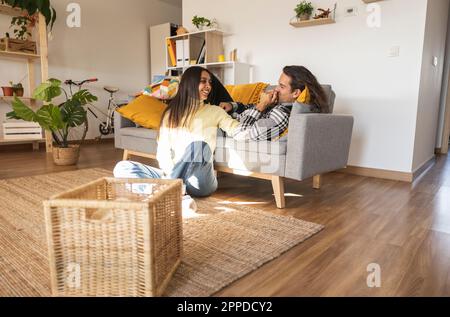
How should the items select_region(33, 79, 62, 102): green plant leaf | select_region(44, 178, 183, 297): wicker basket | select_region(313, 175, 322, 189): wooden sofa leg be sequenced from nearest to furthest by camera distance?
select_region(44, 178, 183, 297): wicker basket → select_region(313, 175, 322, 189): wooden sofa leg → select_region(33, 79, 62, 102): green plant leaf

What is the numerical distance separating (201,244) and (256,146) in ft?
2.59

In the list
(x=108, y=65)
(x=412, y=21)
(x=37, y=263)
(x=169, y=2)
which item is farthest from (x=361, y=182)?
(x=169, y=2)

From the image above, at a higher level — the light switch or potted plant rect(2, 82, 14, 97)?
the light switch

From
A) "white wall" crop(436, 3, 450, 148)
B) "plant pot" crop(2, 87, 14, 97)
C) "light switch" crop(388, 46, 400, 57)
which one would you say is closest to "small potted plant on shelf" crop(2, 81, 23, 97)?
"plant pot" crop(2, 87, 14, 97)

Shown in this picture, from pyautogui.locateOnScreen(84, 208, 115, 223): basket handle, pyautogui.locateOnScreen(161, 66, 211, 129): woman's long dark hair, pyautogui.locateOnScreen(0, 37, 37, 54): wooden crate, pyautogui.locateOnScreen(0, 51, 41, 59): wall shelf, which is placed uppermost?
pyautogui.locateOnScreen(0, 37, 37, 54): wooden crate

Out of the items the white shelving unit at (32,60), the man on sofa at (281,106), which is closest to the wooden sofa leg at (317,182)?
the man on sofa at (281,106)

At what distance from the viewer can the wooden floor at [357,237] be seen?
106cm

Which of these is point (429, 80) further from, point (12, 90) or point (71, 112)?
point (12, 90)

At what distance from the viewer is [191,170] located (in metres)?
1.90

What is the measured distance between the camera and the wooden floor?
106 centimetres

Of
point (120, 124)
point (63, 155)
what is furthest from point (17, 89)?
point (120, 124)

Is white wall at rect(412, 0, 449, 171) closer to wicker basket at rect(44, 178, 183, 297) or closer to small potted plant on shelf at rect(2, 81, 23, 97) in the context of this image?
wicker basket at rect(44, 178, 183, 297)

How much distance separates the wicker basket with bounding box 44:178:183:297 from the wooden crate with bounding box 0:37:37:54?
142 inches

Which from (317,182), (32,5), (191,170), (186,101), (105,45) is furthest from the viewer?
(105,45)
